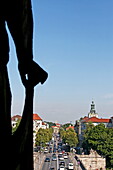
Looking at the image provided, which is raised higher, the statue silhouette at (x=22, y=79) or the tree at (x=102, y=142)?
the tree at (x=102, y=142)

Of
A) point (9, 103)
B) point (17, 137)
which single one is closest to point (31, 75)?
point (9, 103)

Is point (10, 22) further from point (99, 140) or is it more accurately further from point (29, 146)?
point (99, 140)

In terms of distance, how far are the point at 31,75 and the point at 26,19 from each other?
53 cm

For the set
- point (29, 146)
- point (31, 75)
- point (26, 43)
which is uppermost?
point (26, 43)

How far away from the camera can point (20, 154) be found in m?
2.78

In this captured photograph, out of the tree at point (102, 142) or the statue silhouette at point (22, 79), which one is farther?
the tree at point (102, 142)

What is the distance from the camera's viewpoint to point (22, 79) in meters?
3.01

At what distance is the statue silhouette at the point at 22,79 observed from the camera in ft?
8.98

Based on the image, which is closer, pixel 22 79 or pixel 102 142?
pixel 22 79

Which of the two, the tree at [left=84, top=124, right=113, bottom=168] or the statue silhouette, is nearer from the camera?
the statue silhouette

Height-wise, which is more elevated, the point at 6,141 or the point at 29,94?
the point at 29,94

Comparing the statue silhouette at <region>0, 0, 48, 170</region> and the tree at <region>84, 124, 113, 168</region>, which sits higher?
the tree at <region>84, 124, 113, 168</region>

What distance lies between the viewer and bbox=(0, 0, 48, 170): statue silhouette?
2.74m

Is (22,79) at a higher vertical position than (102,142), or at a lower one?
lower
